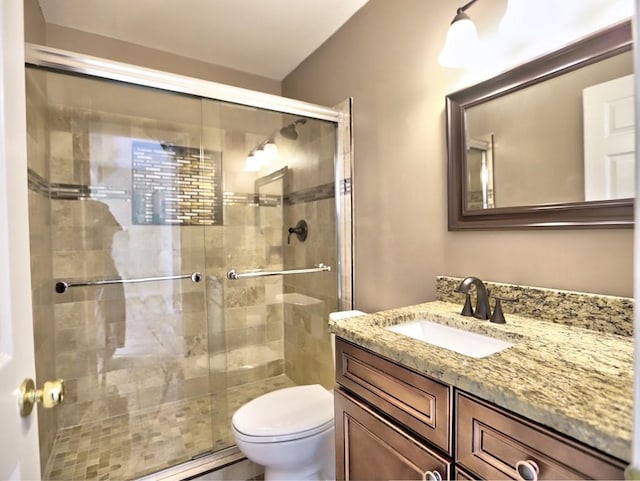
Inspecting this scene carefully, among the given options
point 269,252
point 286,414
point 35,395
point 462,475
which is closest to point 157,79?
point 269,252

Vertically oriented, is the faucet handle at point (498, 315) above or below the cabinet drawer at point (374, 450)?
above

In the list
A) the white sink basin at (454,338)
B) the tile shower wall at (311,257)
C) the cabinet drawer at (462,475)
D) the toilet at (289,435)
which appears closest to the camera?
the cabinet drawer at (462,475)

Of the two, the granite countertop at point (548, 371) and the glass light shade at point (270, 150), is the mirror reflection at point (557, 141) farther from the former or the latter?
the glass light shade at point (270, 150)

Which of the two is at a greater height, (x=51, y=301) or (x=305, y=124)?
(x=305, y=124)

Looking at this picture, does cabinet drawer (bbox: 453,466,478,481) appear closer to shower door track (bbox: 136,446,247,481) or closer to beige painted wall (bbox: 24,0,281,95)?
shower door track (bbox: 136,446,247,481)

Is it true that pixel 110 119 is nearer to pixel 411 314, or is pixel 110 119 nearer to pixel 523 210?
pixel 411 314

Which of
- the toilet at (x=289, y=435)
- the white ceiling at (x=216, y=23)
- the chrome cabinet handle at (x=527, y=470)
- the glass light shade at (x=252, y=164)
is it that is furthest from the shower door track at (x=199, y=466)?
the white ceiling at (x=216, y=23)

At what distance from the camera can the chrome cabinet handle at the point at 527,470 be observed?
0.57 metres

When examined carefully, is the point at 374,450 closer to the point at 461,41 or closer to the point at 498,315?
the point at 498,315

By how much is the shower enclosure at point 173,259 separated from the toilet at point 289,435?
0.47 metres

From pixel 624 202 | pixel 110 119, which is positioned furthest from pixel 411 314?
pixel 110 119

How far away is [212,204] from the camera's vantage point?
2.37 m

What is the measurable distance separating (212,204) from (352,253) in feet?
3.68

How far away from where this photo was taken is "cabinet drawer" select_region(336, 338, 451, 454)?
2.40ft
